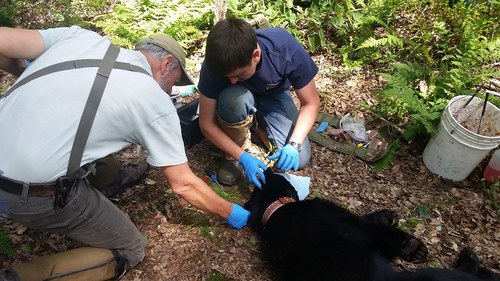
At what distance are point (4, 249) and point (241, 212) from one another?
173cm

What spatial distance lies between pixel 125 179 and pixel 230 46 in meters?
1.67

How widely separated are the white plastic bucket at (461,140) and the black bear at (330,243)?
810 millimetres

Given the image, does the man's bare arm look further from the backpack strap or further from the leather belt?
the leather belt

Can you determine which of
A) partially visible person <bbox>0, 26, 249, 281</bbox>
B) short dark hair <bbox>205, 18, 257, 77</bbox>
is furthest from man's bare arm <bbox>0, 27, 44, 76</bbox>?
short dark hair <bbox>205, 18, 257, 77</bbox>

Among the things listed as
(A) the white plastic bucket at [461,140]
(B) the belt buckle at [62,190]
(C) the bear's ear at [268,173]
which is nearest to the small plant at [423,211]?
(A) the white plastic bucket at [461,140]

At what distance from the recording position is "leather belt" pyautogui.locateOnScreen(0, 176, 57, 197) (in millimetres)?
1915

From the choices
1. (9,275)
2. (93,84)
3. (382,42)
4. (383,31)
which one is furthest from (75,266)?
(383,31)

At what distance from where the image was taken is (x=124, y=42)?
4.54 metres

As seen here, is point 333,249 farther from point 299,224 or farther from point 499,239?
point 499,239

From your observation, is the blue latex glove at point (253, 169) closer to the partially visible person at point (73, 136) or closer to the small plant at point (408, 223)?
the partially visible person at point (73, 136)

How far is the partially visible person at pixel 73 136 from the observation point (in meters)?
1.83

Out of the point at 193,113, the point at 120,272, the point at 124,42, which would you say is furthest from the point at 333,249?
the point at 124,42

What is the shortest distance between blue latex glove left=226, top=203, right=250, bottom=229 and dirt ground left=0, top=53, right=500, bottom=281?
24 cm

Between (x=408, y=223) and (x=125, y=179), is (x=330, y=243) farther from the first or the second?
(x=125, y=179)
